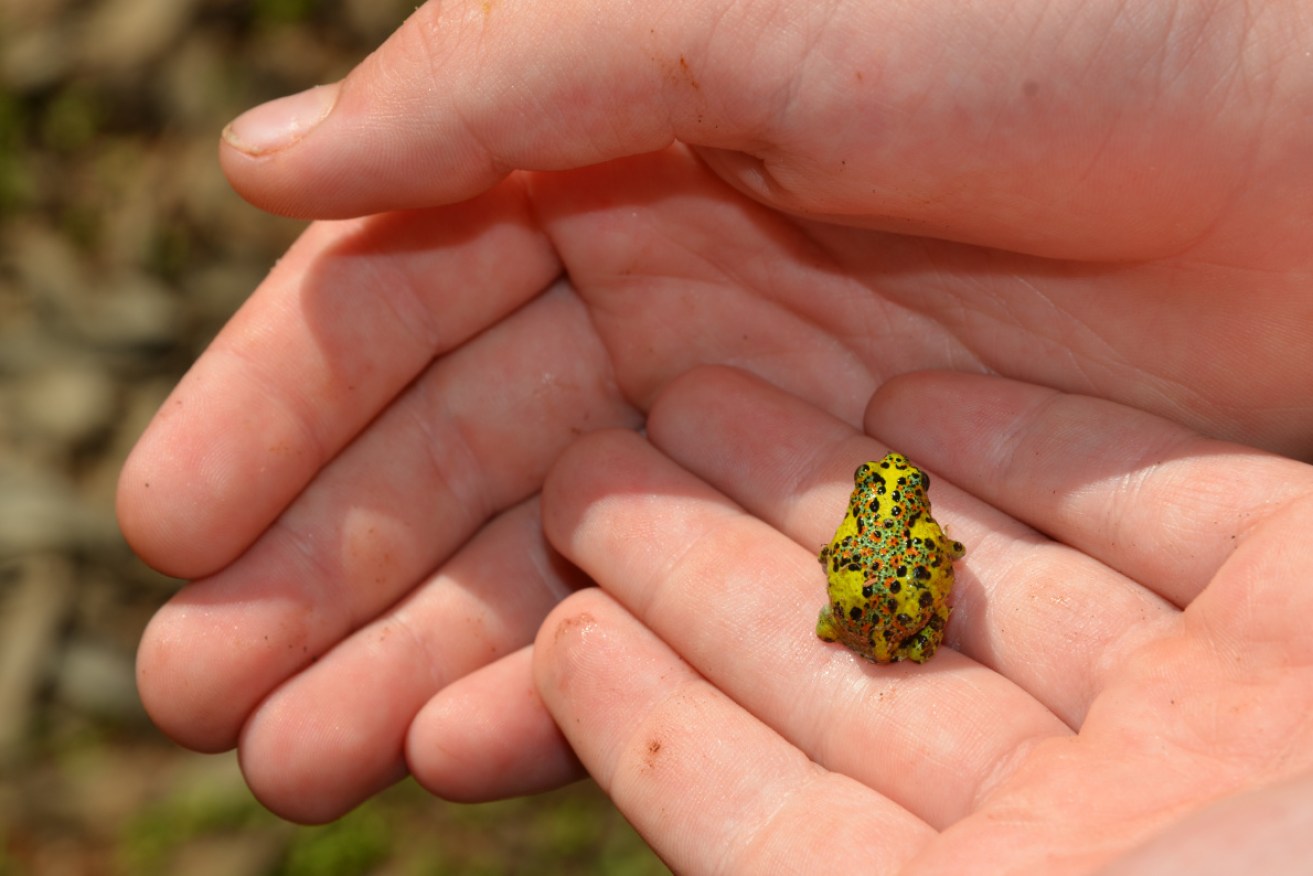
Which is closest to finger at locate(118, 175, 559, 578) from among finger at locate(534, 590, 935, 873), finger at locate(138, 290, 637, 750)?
finger at locate(138, 290, 637, 750)

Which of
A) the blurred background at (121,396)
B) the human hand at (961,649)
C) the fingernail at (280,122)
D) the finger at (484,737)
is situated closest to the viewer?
the human hand at (961,649)

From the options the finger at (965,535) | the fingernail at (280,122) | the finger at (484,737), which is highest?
the fingernail at (280,122)

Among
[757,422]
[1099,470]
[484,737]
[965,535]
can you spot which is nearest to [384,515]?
[484,737]

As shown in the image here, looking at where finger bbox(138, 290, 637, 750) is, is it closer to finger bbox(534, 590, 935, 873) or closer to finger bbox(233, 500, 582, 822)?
finger bbox(233, 500, 582, 822)

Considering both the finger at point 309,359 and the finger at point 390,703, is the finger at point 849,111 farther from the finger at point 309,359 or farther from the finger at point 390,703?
the finger at point 390,703

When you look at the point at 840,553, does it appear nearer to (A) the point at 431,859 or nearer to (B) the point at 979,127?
(B) the point at 979,127

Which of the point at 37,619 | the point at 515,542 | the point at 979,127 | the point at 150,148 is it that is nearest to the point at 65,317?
the point at 150,148

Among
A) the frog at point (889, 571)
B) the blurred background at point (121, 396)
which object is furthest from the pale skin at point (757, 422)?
the blurred background at point (121, 396)
